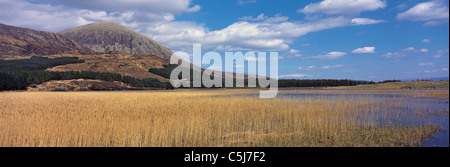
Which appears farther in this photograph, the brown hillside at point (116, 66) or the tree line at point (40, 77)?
the brown hillside at point (116, 66)

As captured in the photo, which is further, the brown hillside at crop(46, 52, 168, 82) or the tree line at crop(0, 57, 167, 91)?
the brown hillside at crop(46, 52, 168, 82)

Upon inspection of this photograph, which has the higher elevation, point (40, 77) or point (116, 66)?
point (116, 66)

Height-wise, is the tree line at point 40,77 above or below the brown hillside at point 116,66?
below

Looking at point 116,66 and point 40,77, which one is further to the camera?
point 116,66

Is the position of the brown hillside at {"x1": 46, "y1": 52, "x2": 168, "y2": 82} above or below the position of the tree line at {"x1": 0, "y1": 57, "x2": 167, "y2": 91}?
above
